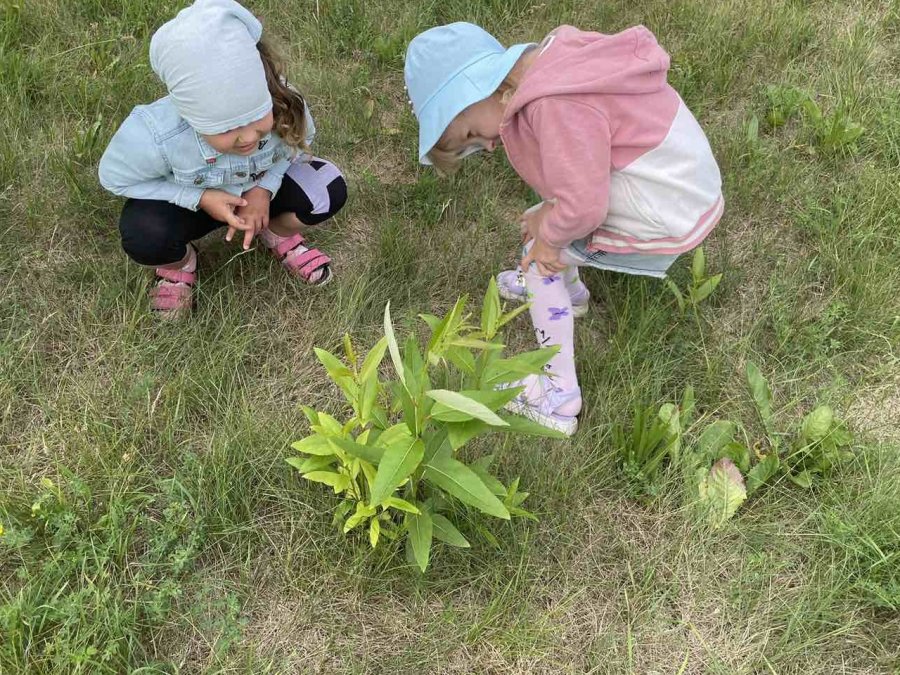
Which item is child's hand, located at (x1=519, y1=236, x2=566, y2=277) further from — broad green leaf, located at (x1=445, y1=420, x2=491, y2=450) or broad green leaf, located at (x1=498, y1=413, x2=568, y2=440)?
broad green leaf, located at (x1=445, y1=420, x2=491, y2=450)

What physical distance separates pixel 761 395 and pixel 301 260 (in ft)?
5.17

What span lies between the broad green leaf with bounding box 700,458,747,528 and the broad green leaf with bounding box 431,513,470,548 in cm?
72

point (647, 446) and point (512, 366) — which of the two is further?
point (647, 446)

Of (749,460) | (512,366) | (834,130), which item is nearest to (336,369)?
(512,366)

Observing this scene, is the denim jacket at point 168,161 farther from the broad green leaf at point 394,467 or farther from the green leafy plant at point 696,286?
the green leafy plant at point 696,286

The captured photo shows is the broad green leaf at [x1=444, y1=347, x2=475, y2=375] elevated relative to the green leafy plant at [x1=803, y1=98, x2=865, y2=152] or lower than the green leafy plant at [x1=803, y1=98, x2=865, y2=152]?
elevated

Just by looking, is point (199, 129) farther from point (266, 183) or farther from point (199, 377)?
point (199, 377)

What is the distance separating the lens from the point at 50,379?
2287 mm

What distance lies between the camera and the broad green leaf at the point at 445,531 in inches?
72.6

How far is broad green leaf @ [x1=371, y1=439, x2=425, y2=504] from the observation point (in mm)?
1505

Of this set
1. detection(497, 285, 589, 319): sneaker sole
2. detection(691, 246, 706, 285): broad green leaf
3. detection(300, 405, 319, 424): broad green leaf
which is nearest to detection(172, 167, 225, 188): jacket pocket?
detection(300, 405, 319, 424): broad green leaf

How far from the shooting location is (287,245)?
8.75 ft

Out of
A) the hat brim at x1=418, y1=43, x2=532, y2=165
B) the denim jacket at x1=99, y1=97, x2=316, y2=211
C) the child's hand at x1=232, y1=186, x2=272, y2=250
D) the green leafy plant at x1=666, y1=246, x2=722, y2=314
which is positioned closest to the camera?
the hat brim at x1=418, y1=43, x2=532, y2=165

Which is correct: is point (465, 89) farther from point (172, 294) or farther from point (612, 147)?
point (172, 294)
